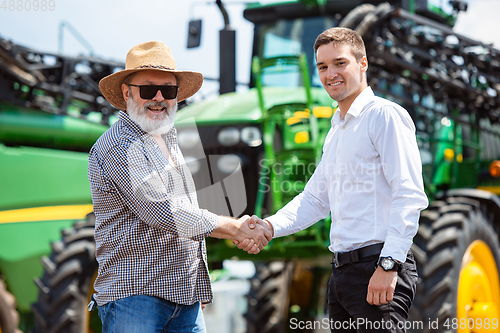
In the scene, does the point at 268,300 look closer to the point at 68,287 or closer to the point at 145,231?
the point at 68,287

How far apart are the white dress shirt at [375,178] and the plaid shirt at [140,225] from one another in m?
0.57

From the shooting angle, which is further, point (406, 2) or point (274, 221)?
point (406, 2)

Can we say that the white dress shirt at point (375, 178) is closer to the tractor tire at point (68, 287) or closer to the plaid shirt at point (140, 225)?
the plaid shirt at point (140, 225)

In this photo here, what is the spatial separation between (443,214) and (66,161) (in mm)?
3633

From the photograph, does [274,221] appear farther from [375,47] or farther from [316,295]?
[316,295]

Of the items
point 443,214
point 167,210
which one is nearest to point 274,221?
point 167,210

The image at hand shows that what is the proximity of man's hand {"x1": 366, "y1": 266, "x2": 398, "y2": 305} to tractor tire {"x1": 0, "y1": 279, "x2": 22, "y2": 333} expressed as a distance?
3261 mm

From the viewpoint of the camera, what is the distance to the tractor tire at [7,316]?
435 cm

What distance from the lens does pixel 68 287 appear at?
4.45 metres

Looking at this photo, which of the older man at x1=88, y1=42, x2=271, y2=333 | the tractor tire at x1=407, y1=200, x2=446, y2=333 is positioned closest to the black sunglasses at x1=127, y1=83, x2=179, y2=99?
the older man at x1=88, y1=42, x2=271, y2=333

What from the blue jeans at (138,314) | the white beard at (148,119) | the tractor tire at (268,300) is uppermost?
the white beard at (148,119)

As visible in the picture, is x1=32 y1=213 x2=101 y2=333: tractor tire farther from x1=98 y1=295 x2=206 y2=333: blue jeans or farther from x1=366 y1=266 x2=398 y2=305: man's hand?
x1=366 y1=266 x2=398 y2=305: man's hand

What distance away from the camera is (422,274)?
413 centimetres

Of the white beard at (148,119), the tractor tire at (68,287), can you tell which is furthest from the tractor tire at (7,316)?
the white beard at (148,119)
